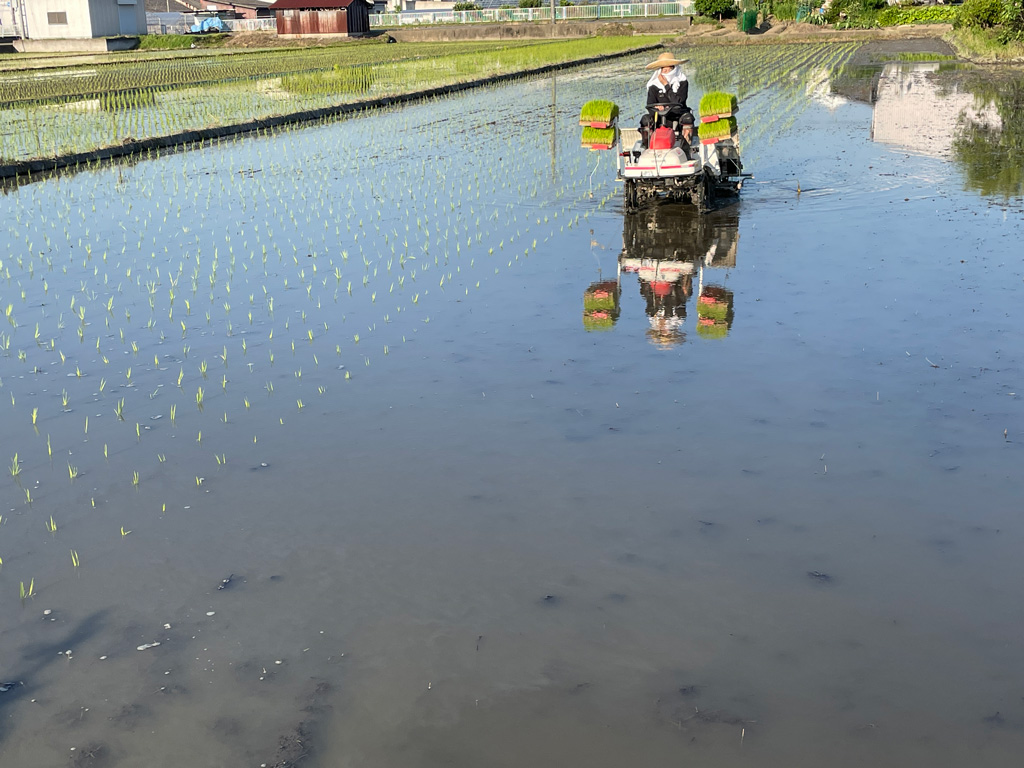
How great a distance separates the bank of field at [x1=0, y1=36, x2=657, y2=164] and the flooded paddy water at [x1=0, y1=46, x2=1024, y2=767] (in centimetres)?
820

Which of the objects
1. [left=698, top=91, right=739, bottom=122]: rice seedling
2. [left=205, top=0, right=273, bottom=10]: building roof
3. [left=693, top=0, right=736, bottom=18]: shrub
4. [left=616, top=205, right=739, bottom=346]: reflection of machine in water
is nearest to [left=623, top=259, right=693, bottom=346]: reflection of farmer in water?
[left=616, top=205, right=739, bottom=346]: reflection of machine in water

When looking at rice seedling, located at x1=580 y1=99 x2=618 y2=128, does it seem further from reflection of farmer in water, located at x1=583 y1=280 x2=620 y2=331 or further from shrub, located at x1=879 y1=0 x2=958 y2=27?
shrub, located at x1=879 y1=0 x2=958 y2=27

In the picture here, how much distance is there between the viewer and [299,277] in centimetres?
822

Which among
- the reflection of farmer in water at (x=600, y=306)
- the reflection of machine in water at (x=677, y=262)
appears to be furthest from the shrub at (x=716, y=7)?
the reflection of farmer in water at (x=600, y=306)

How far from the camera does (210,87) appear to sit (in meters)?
25.8

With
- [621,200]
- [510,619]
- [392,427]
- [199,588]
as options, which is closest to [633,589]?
[510,619]

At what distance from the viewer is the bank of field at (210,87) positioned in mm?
17281

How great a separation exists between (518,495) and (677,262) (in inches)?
169

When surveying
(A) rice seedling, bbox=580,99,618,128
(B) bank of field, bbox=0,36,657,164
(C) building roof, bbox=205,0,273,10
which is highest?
(C) building roof, bbox=205,0,273,10

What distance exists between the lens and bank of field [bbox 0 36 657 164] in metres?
17.3

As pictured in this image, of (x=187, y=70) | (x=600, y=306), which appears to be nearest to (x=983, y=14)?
(x=187, y=70)

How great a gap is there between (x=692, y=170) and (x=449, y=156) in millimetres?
5709

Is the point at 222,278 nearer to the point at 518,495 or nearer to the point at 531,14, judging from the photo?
the point at 518,495

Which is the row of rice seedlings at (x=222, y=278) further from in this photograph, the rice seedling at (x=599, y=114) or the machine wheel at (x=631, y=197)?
the rice seedling at (x=599, y=114)
